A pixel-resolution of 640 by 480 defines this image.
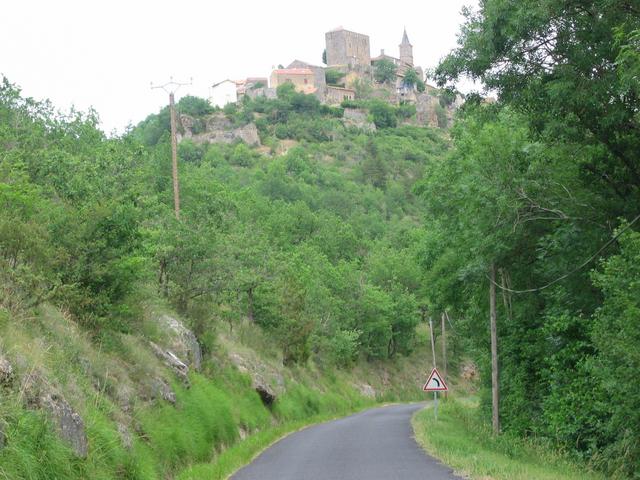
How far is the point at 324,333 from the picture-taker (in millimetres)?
50062

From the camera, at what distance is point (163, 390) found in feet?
55.0

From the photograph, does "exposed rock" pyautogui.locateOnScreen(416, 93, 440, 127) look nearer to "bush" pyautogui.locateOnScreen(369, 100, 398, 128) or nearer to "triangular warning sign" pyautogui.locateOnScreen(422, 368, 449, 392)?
"bush" pyautogui.locateOnScreen(369, 100, 398, 128)

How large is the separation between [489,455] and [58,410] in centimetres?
1066

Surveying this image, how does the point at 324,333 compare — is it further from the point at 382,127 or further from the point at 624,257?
the point at 382,127

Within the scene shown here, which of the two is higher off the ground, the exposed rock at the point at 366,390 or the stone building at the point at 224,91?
the stone building at the point at 224,91

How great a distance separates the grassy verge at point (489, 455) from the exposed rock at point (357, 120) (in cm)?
14307

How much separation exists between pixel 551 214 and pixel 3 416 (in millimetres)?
16634

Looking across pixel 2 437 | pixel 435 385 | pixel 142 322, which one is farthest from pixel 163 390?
pixel 435 385

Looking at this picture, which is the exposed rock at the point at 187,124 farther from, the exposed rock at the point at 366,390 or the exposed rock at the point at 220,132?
the exposed rock at the point at 366,390

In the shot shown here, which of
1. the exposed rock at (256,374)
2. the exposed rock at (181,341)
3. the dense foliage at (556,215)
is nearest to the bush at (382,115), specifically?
the dense foliage at (556,215)

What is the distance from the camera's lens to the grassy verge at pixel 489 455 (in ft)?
46.8

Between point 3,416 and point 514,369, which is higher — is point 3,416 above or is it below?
above

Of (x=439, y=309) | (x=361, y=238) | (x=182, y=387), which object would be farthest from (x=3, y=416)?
(x=361, y=238)

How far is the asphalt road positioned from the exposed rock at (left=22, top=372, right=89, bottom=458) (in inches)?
218
